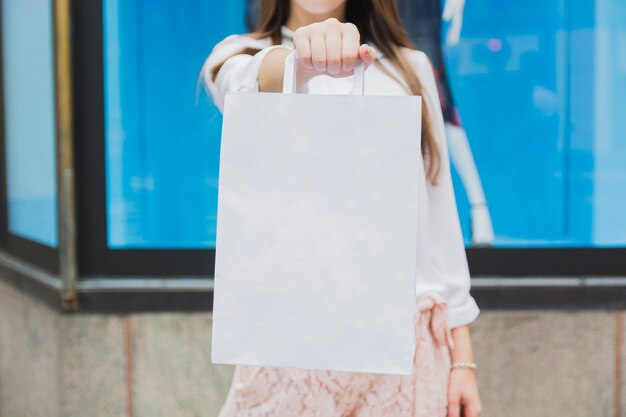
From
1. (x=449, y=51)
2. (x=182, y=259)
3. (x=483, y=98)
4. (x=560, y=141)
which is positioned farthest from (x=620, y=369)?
(x=182, y=259)

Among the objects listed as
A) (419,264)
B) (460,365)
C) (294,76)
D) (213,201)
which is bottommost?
(213,201)

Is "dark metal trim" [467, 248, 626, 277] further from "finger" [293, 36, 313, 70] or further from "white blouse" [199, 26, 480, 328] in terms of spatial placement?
"finger" [293, 36, 313, 70]

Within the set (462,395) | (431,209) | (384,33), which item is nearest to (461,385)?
(462,395)

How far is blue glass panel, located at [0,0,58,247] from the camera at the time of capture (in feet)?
13.6

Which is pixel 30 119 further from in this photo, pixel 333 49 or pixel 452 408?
pixel 333 49

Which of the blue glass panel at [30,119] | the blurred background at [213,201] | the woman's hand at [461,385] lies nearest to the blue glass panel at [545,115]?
the blurred background at [213,201]

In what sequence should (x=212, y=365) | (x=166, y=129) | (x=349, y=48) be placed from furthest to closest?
1. (x=166, y=129)
2. (x=212, y=365)
3. (x=349, y=48)

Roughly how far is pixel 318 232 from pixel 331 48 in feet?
0.93

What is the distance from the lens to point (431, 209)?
1.63 metres

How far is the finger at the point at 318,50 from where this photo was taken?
45.0 inches

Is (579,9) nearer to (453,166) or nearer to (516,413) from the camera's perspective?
(453,166)

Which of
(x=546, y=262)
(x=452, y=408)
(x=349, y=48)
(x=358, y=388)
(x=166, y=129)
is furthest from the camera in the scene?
(x=166, y=129)

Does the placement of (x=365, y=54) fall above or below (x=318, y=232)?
above

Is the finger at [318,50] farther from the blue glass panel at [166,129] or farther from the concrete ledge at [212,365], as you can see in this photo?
the blue glass panel at [166,129]
